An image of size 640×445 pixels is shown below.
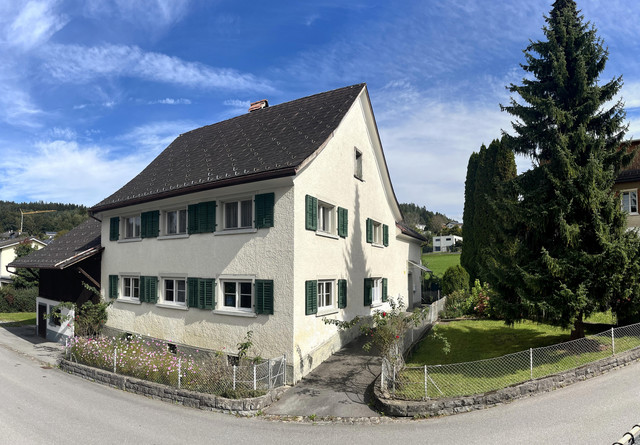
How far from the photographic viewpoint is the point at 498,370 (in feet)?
32.7

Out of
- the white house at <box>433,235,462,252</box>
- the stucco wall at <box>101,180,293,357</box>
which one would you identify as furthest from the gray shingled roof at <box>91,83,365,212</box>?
the white house at <box>433,235,462,252</box>

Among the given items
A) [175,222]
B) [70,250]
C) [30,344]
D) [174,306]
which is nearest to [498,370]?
[174,306]

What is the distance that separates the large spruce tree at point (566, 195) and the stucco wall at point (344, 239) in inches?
208

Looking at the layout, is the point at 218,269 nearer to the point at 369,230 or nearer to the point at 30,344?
the point at 369,230

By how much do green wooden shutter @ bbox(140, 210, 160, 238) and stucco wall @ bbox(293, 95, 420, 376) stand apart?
6500mm

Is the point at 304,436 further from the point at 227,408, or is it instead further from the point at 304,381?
the point at 304,381

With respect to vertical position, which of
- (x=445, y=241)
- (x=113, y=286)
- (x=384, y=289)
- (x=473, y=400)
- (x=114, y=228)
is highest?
(x=445, y=241)

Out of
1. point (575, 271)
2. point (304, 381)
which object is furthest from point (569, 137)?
point (304, 381)

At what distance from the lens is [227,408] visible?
9625mm

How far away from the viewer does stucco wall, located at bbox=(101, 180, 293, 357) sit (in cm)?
1164

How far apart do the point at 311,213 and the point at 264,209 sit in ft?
4.74

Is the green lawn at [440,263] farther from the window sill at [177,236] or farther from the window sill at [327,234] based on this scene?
the window sill at [177,236]

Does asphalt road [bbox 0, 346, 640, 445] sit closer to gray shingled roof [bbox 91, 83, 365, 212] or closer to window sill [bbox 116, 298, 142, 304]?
window sill [bbox 116, 298, 142, 304]

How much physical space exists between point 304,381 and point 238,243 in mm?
4558
